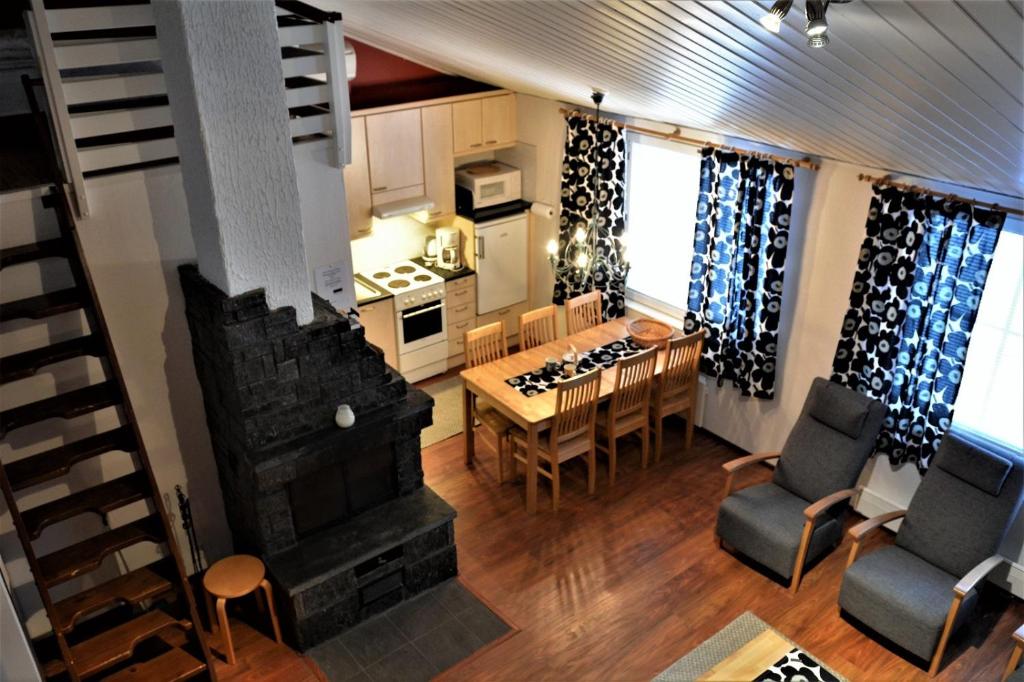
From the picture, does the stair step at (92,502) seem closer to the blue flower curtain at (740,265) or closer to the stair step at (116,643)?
the stair step at (116,643)

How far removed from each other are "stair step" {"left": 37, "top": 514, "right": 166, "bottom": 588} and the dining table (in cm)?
243

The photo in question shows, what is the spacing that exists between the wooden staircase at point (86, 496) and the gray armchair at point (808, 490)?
3223mm

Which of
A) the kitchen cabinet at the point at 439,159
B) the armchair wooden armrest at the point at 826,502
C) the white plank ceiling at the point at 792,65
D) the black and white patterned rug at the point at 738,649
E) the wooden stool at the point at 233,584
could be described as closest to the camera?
the white plank ceiling at the point at 792,65

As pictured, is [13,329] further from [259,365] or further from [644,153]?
[644,153]

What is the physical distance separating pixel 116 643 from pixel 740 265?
4.51 metres

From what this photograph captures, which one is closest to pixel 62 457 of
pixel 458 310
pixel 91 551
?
pixel 91 551

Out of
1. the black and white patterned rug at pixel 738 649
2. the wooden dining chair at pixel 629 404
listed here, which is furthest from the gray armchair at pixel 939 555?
the wooden dining chair at pixel 629 404

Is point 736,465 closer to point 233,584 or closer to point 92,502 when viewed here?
point 233,584

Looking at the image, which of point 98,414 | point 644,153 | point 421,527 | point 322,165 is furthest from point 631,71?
point 98,414

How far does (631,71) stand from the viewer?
4.48m

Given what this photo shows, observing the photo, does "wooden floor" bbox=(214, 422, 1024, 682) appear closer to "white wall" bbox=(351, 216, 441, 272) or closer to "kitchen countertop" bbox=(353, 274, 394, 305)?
"kitchen countertop" bbox=(353, 274, 394, 305)

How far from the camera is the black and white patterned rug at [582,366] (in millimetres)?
5996

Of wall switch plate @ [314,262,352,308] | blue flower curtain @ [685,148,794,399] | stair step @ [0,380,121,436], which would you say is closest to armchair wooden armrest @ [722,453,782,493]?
blue flower curtain @ [685,148,794,399]

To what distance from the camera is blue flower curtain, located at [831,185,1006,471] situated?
15.6 feet
